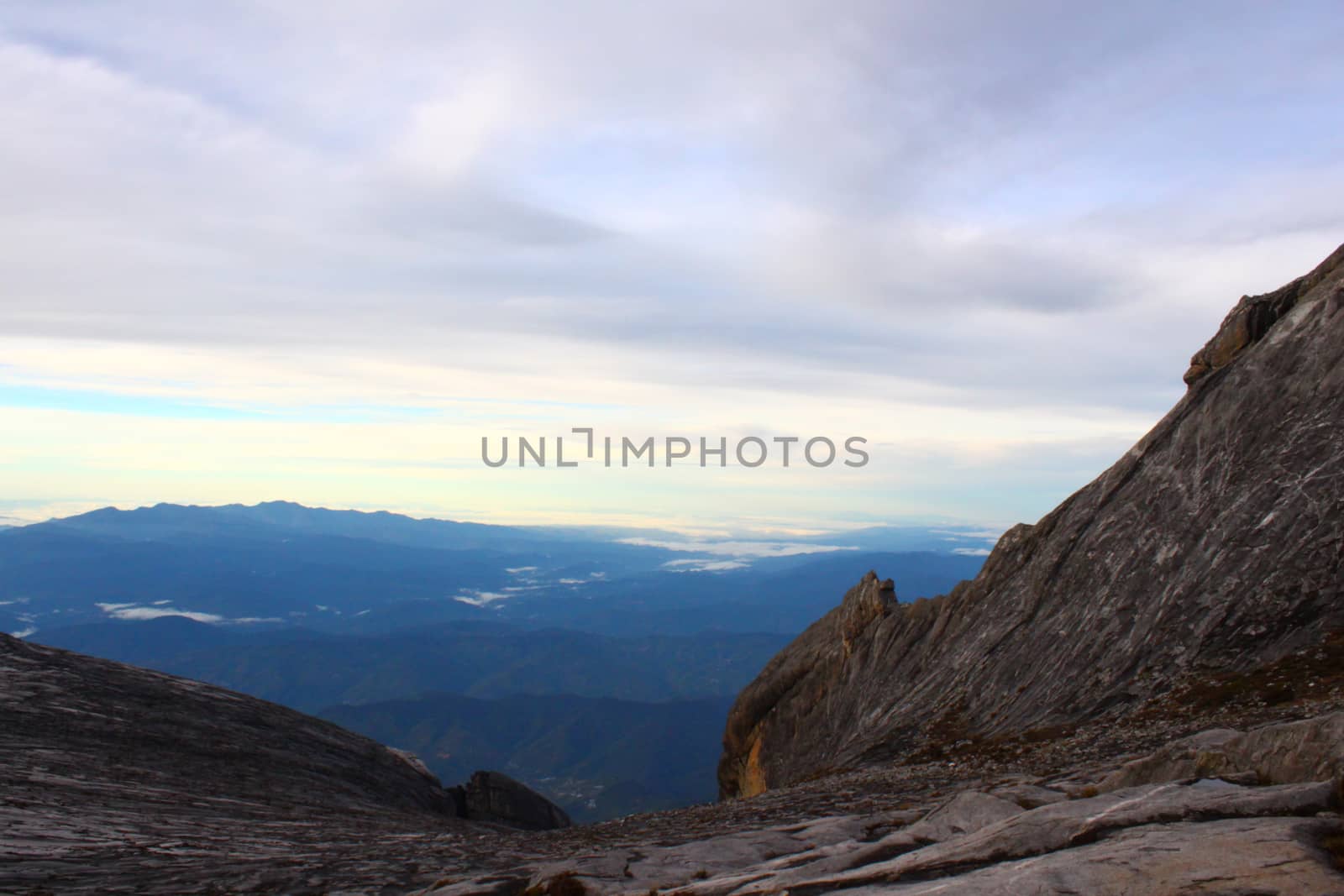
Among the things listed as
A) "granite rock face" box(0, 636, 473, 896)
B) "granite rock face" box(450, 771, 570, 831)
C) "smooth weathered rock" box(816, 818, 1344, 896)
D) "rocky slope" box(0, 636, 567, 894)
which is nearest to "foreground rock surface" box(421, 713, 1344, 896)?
"smooth weathered rock" box(816, 818, 1344, 896)

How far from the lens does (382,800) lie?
154 feet

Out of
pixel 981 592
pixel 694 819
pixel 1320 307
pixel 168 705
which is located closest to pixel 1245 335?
pixel 1320 307

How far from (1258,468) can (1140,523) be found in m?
6.59

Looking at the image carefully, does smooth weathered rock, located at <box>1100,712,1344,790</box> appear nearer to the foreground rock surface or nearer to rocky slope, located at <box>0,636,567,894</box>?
the foreground rock surface

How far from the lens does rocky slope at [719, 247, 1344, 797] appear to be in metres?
38.4

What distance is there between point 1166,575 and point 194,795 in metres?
A: 48.6

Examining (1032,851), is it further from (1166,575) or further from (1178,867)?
(1166,575)

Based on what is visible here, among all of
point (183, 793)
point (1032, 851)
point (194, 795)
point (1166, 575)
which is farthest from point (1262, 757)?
point (183, 793)

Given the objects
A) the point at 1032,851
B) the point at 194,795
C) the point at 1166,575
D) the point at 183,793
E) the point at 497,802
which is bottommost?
the point at 497,802

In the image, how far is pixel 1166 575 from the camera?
4306cm

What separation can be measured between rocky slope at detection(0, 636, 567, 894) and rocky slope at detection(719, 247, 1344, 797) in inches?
1022

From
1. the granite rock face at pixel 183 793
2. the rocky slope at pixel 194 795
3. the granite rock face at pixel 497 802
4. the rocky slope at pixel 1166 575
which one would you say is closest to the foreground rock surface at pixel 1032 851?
the rocky slope at pixel 194 795

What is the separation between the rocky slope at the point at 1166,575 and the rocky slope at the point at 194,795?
26.0m

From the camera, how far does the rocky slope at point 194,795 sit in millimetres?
23031
